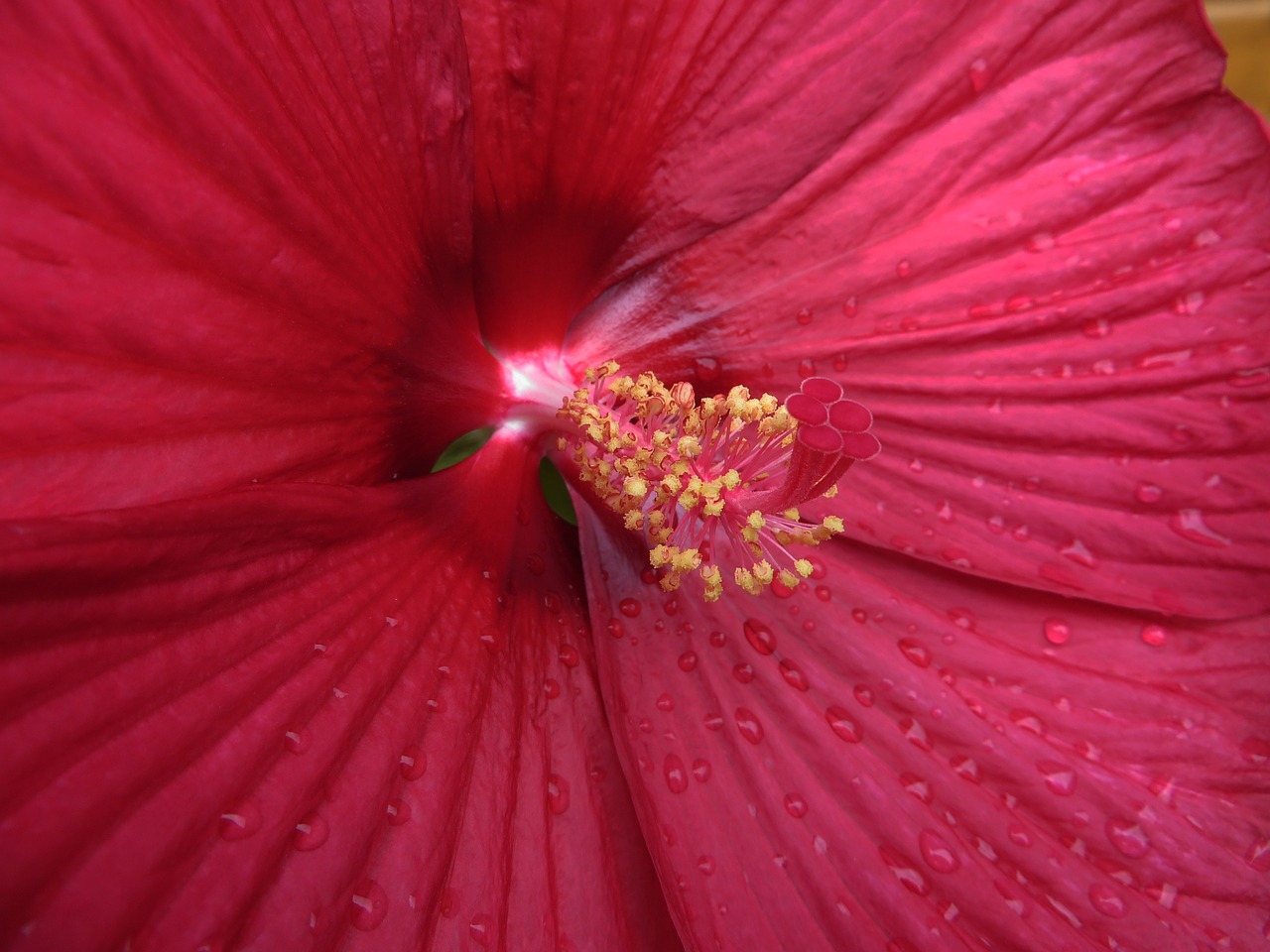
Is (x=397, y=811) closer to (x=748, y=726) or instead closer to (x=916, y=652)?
(x=748, y=726)

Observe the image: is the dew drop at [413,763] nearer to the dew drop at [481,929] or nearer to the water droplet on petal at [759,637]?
the dew drop at [481,929]

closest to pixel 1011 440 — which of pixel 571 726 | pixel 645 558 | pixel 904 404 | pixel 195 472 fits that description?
pixel 904 404

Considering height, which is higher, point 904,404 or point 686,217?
point 686,217

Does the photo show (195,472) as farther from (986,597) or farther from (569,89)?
(986,597)

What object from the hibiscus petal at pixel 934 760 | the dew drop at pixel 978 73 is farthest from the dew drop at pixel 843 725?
the dew drop at pixel 978 73

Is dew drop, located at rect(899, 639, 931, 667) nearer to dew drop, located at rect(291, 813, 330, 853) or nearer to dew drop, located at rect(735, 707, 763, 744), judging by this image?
dew drop, located at rect(735, 707, 763, 744)

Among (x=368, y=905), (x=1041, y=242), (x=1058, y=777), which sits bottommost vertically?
(x=1058, y=777)

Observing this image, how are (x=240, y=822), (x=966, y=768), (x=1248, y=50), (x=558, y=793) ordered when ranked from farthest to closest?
(x=1248, y=50) < (x=966, y=768) < (x=558, y=793) < (x=240, y=822)

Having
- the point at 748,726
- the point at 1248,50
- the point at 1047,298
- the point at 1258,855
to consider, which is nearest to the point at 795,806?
the point at 748,726
